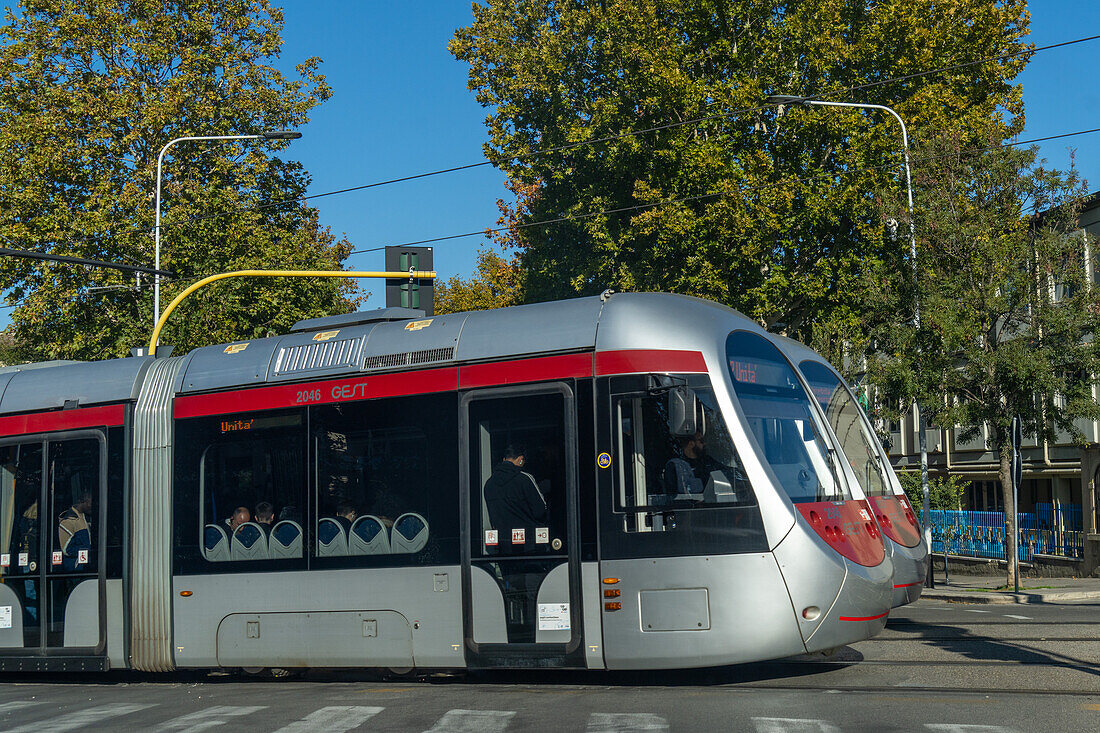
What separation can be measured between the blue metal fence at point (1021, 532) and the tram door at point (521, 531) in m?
20.6

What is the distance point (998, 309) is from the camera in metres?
22.6

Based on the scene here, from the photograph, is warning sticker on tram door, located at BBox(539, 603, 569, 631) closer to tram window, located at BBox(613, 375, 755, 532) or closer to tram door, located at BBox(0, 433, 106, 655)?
tram window, located at BBox(613, 375, 755, 532)

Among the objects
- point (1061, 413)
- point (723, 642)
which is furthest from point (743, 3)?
point (723, 642)

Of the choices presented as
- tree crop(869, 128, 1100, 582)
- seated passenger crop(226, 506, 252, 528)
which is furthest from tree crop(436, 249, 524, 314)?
seated passenger crop(226, 506, 252, 528)

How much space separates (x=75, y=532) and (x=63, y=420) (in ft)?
3.96

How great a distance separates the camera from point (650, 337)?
1007 cm

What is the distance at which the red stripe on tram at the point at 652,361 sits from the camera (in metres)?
9.95

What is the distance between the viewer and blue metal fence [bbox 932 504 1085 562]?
98.7 ft

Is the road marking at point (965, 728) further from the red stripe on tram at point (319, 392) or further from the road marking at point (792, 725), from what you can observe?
the red stripe on tram at point (319, 392)

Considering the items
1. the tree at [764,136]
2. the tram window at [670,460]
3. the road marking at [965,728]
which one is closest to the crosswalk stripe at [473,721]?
the tram window at [670,460]

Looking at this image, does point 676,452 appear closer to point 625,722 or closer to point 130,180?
point 625,722

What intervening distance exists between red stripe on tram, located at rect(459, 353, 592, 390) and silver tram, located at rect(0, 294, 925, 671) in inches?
0.7

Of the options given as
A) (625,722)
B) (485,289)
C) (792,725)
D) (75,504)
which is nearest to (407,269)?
(75,504)

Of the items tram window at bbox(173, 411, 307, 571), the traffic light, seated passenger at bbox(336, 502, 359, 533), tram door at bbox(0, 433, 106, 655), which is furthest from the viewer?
the traffic light
